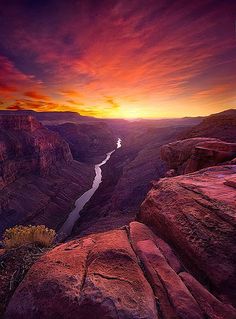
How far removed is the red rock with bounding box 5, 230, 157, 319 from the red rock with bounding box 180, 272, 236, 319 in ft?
3.14

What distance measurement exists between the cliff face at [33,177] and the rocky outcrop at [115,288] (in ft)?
109

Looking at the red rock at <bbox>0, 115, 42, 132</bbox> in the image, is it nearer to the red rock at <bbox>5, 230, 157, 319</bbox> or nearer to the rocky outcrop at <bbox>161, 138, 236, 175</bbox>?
the rocky outcrop at <bbox>161, 138, 236, 175</bbox>

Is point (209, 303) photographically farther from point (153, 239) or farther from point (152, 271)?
point (153, 239)

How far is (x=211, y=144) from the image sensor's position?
13.4 m

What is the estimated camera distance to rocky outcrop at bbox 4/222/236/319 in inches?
156

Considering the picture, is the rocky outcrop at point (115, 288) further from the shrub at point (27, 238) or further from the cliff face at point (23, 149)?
the cliff face at point (23, 149)

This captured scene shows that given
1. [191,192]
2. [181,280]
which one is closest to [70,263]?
[181,280]

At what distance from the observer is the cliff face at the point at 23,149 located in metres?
44.5

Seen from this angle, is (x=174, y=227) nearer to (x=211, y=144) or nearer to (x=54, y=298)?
(x=54, y=298)

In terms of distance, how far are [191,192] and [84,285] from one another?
4177 mm

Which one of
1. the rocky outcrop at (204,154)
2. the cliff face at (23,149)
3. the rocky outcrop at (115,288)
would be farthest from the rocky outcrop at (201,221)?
the cliff face at (23,149)

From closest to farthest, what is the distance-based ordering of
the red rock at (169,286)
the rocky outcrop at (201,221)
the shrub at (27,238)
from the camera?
the red rock at (169,286) < the rocky outcrop at (201,221) < the shrub at (27,238)

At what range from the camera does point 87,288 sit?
14.1 ft

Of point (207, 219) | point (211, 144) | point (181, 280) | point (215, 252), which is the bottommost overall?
point (181, 280)
